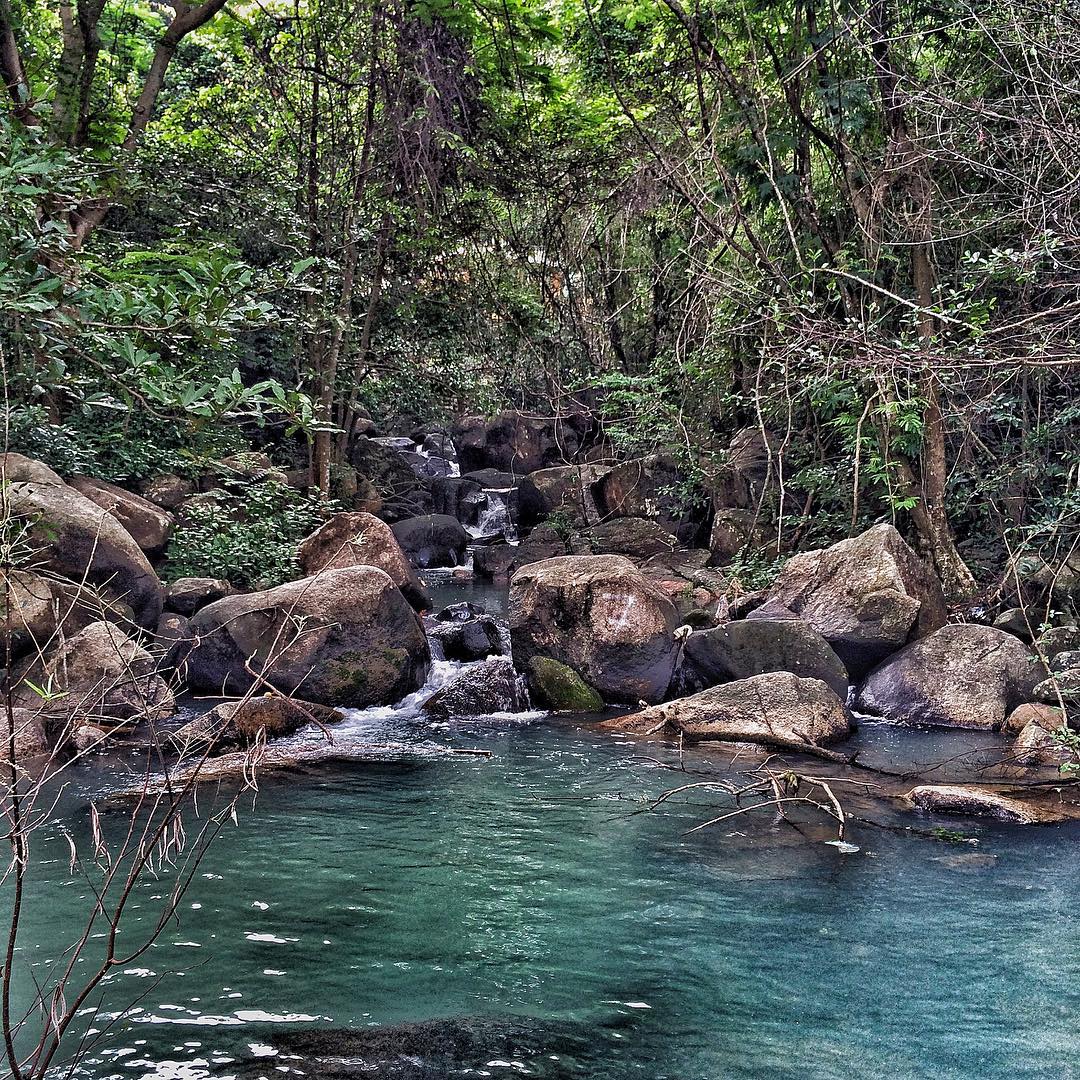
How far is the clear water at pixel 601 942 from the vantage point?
3.86 m

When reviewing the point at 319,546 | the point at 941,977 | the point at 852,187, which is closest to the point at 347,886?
the point at 941,977

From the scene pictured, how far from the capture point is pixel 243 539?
11.4m

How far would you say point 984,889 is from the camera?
17.3ft

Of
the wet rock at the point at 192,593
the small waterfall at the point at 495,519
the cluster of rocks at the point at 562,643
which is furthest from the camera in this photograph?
the small waterfall at the point at 495,519

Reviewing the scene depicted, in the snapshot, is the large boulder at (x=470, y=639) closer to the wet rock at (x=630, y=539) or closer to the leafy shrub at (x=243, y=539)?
the leafy shrub at (x=243, y=539)

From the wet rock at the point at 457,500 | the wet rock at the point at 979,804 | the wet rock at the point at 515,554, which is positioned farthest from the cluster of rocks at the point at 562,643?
the wet rock at the point at 457,500

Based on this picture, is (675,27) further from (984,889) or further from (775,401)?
(984,889)

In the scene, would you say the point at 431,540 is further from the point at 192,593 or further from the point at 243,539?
the point at 192,593

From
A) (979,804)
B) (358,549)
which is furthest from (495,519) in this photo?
(979,804)

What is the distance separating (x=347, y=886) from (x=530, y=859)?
103 cm

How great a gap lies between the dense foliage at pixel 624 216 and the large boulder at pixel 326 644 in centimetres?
196

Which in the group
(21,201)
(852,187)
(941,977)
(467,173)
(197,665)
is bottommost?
(941,977)

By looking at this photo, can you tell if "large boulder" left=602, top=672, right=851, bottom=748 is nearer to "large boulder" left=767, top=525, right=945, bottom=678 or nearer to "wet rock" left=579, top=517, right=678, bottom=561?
"large boulder" left=767, top=525, right=945, bottom=678

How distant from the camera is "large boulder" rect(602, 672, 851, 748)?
7848mm
